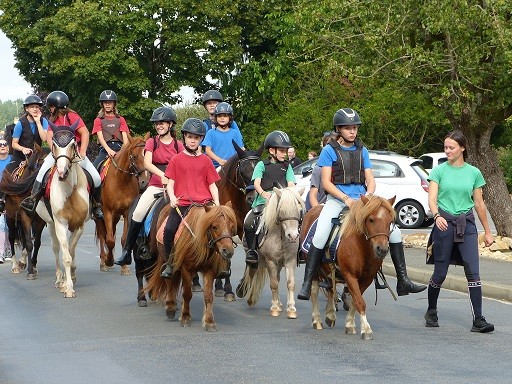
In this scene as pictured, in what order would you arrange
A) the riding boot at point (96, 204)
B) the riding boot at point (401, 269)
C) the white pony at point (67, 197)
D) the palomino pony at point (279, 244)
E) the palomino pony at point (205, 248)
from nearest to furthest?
1. the riding boot at point (401, 269)
2. the palomino pony at point (205, 248)
3. the palomino pony at point (279, 244)
4. the white pony at point (67, 197)
5. the riding boot at point (96, 204)

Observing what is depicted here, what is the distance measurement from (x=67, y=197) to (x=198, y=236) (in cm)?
491

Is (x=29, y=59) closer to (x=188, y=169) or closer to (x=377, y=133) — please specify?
(x=377, y=133)

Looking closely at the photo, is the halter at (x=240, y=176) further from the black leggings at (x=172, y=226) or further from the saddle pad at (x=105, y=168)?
the saddle pad at (x=105, y=168)

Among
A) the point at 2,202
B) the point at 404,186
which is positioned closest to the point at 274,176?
the point at 2,202

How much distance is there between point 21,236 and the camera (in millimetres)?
20219

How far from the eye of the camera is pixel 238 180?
50.4ft

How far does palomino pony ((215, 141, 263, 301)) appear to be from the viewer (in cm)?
1520

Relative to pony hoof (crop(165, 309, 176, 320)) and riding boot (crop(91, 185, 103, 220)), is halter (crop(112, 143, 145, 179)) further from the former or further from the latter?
pony hoof (crop(165, 309, 176, 320))

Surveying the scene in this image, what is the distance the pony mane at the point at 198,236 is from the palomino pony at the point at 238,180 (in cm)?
205

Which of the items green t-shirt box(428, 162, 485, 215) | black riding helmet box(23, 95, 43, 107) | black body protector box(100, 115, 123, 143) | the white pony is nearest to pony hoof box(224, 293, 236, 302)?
the white pony

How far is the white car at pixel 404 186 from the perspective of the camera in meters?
29.8

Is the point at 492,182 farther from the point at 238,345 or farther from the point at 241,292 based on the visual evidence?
the point at 238,345

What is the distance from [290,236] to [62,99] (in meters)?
5.89

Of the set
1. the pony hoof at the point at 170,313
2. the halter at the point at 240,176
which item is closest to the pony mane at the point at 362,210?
the pony hoof at the point at 170,313
